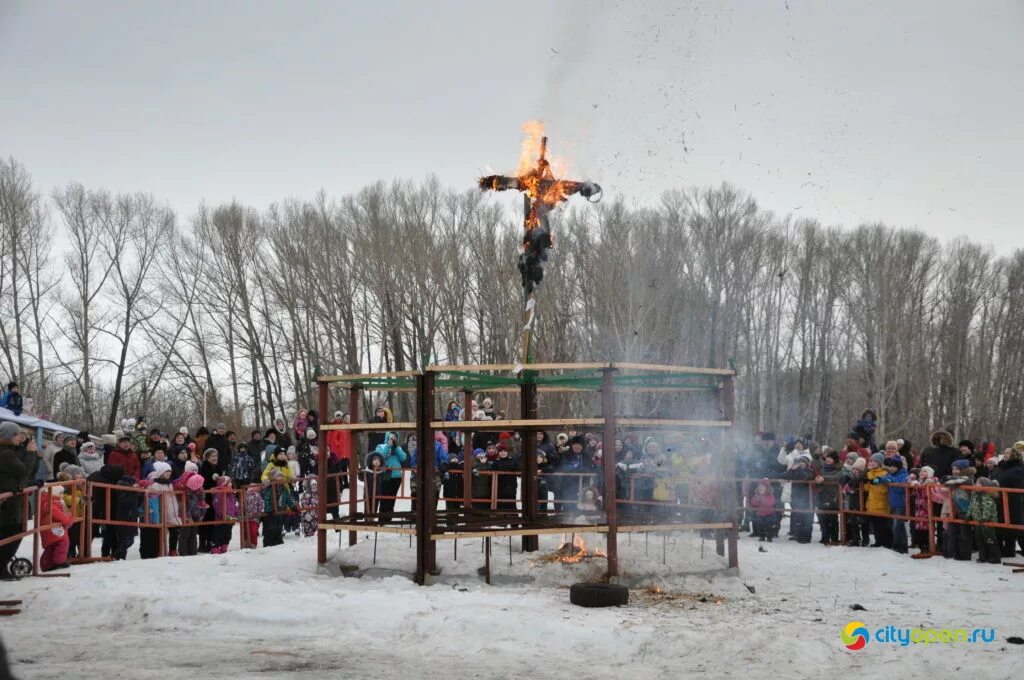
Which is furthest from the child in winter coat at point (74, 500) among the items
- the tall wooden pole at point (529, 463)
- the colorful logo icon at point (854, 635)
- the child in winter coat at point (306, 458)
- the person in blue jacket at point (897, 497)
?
the person in blue jacket at point (897, 497)

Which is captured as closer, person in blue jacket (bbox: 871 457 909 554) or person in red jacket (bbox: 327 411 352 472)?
person in blue jacket (bbox: 871 457 909 554)

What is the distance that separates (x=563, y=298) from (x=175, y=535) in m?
26.8

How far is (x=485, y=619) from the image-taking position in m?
10.0

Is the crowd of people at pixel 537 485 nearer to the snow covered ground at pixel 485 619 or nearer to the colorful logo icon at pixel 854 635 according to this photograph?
the snow covered ground at pixel 485 619

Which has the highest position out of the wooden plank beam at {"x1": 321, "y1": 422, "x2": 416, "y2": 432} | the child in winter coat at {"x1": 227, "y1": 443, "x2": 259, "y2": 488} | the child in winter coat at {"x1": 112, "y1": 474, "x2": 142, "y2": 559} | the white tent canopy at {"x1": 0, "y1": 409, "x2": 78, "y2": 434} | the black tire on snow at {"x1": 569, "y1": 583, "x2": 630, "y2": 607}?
the white tent canopy at {"x1": 0, "y1": 409, "x2": 78, "y2": 434}

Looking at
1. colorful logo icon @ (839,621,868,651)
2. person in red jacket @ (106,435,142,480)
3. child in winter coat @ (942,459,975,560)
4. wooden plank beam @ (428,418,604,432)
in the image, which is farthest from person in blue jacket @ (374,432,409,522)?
colorful logo icon @ (839,621,868,651)

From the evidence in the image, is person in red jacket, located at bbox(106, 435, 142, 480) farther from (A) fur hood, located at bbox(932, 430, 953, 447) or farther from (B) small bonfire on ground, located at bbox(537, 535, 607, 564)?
(A) fur hood, located at bbox(932, 430, 953, 447)

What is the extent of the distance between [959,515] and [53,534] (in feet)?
42.6

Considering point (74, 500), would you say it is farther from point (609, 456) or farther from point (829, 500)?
point (829, 500)

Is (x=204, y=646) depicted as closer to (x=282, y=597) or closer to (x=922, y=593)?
(x=282, y=597)

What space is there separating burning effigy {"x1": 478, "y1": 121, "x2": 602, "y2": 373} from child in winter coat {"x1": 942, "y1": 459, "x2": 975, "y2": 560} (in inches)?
280

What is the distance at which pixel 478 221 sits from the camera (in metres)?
45.1

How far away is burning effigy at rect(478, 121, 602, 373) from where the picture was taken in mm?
13508

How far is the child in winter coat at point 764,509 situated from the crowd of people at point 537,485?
3 centimetres
